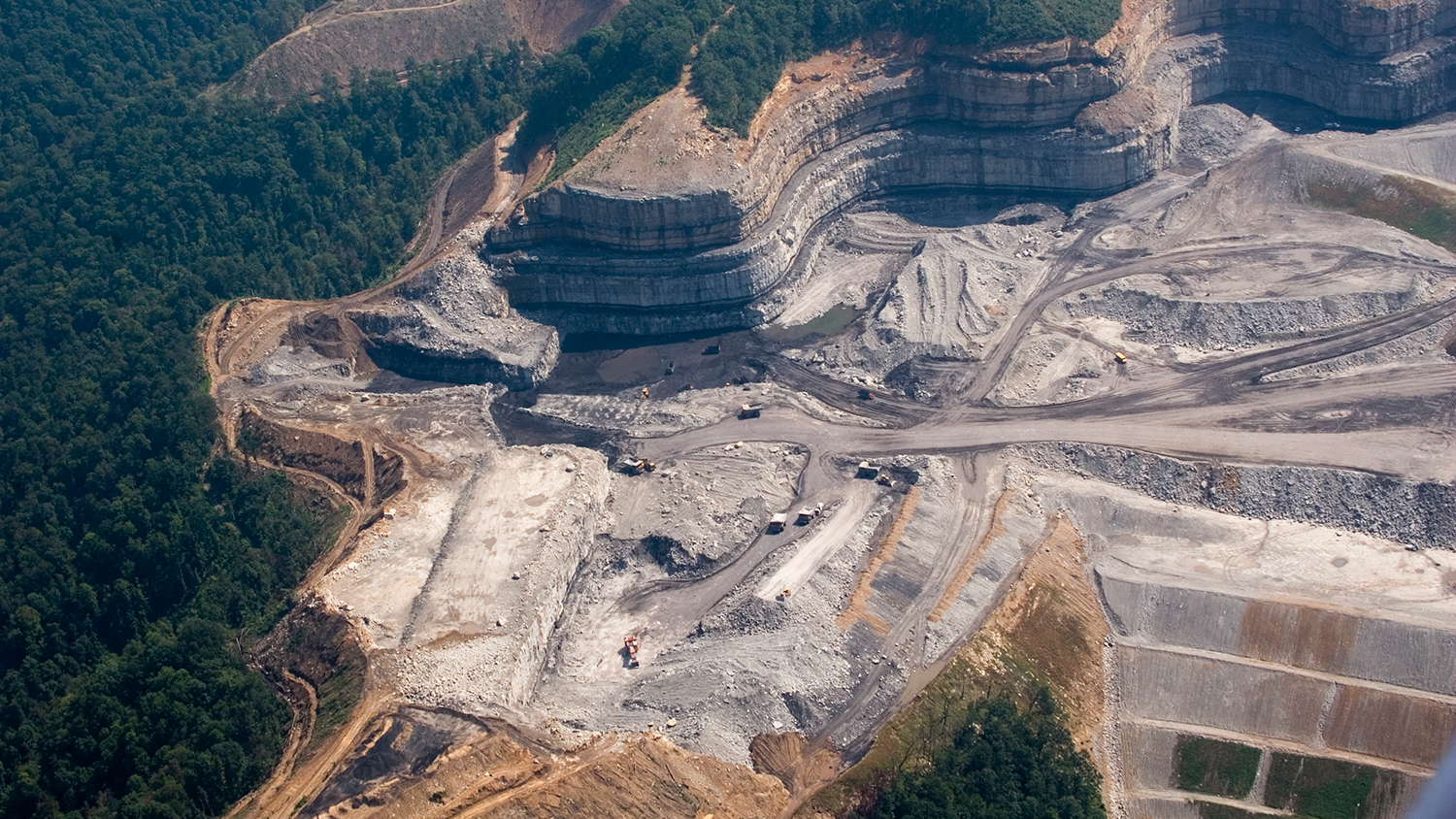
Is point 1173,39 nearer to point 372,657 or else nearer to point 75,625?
point 372,657

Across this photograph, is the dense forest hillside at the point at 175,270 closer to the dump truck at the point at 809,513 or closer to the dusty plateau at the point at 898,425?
the dusty plateau at the point at 898,425

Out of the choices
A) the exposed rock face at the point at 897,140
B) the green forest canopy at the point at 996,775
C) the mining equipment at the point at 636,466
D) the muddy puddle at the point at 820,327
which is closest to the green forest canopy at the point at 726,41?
the exposed rock face at the point at 897,140

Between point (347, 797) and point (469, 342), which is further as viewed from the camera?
point (469, 342)

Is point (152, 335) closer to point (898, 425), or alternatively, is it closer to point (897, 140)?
point (898, 425)

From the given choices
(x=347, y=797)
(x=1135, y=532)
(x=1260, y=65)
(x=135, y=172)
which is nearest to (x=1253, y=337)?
(x=1135, y=532)

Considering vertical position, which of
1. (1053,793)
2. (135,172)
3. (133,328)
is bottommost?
(1053,793)

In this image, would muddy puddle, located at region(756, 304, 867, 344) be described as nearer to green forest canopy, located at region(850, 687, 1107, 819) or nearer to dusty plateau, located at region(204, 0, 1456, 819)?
dusty plateau, located at region(204, 0, 1456, 819)
